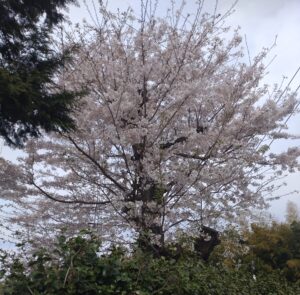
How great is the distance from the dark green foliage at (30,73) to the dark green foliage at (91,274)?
175cm

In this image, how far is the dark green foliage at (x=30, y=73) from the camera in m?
4.76

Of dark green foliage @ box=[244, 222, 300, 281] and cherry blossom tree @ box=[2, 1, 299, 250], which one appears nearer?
cherry blossom tree @ box=[2, 1, 299, 250]

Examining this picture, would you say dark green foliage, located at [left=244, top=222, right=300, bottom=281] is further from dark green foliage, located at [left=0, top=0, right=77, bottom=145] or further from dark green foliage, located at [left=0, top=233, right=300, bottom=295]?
dark green foliage, located at [left=0, top=233, right=300, bottom=295]

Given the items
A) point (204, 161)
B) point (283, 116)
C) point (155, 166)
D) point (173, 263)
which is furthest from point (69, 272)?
point (283, 116)

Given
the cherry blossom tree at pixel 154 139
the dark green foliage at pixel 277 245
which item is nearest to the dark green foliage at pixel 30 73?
the cherry blossom tree at pixel 154 139

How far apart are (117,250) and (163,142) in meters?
3.61

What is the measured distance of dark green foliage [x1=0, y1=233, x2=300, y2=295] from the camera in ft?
10.6

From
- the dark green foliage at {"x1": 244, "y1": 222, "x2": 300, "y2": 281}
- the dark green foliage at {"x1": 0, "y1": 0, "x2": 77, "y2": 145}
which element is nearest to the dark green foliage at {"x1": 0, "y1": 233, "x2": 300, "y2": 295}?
the dark green foliage at {"x1": 0, "y1": 0, "x2": 77, "y2": 145}

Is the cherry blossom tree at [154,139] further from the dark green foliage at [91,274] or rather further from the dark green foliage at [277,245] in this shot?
the dark green foliage at [277,245]

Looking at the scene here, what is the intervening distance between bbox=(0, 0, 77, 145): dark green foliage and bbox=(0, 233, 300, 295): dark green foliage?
1754 millimetres

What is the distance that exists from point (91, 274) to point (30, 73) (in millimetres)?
2480

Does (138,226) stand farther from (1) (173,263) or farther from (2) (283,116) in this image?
(2) (283,116)

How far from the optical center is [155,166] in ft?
22.0

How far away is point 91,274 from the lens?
3.31 m
